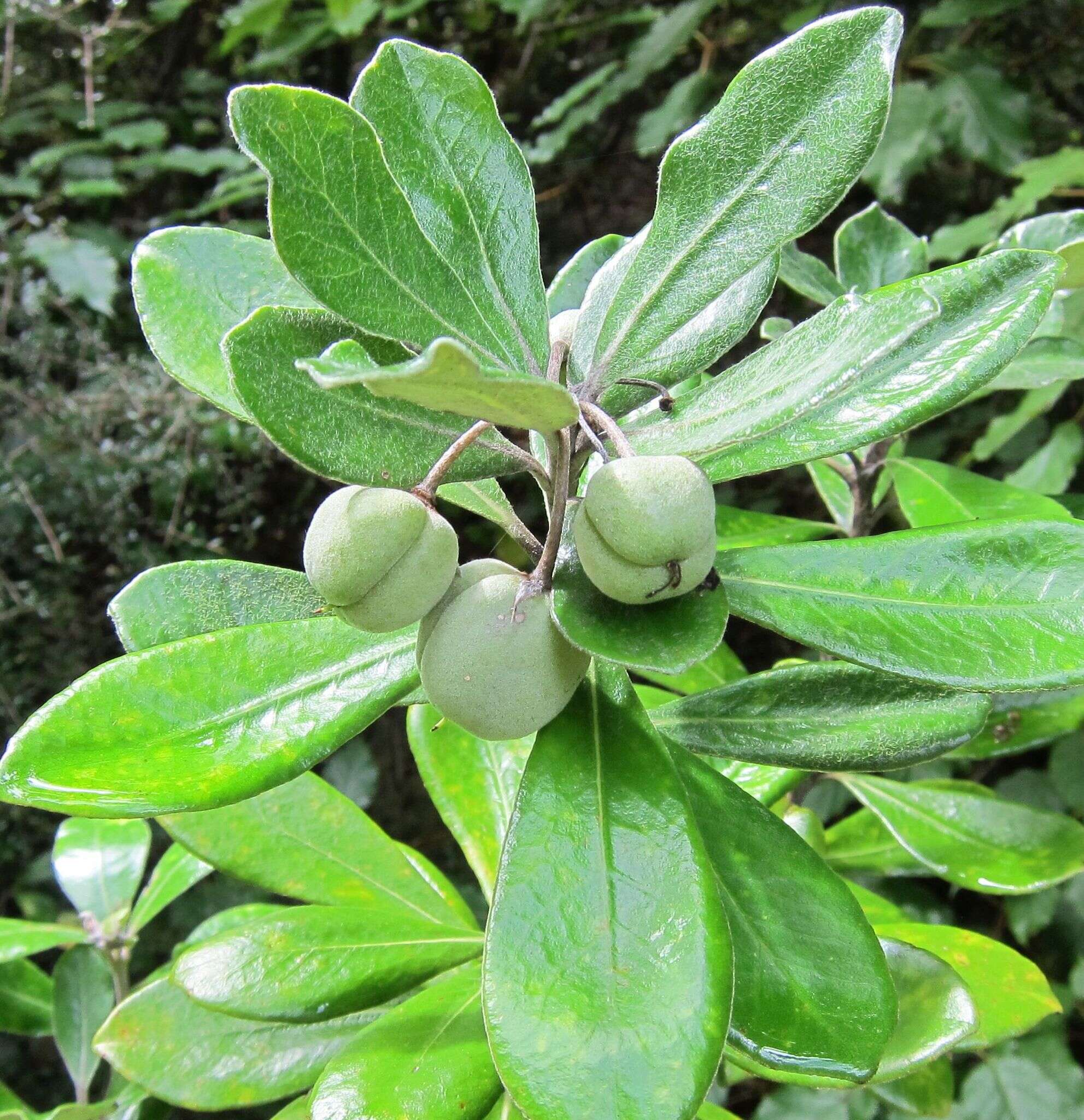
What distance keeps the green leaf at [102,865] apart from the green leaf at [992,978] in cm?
96

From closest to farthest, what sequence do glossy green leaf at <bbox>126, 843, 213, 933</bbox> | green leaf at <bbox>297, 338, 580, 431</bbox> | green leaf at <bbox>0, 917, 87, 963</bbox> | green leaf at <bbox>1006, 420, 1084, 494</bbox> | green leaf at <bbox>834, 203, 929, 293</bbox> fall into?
green leaf at <bbox>297, 338, 580, 431</bbox> < green leaf at <bbox>834, 203, 929, 293</bbox> < green leaf at <bbox>0, 917, 87, 963</bbox> < glossy green leaf at <bbox>126, 843, 213, 933</bbox> < green leaf at <bbox>1006, 420, 1084, 494</bbox>

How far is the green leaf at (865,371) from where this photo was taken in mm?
528

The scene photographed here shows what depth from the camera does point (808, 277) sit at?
37.7 inches

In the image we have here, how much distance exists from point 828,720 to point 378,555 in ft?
1.19

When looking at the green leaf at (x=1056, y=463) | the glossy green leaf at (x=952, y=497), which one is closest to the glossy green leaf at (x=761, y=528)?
the glossy green leaf at (x=952, y=497)

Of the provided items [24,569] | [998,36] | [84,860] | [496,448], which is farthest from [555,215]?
[496,448]

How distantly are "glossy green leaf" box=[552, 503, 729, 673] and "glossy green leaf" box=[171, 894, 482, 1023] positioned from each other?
1.32 ft

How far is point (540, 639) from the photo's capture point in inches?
22.4

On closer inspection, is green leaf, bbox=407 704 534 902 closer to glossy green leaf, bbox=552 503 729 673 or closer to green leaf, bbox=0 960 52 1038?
glossy green leaf, bbox=552 503 729 673

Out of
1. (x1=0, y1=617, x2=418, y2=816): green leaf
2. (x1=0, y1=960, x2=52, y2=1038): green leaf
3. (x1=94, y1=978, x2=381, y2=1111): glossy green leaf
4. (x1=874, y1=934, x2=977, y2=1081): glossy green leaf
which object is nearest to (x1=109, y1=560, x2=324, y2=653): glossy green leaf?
(x1=0, y1=617, x2=418, y2=816): green leaf

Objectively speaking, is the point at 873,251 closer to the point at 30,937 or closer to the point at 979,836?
the point at 979,836

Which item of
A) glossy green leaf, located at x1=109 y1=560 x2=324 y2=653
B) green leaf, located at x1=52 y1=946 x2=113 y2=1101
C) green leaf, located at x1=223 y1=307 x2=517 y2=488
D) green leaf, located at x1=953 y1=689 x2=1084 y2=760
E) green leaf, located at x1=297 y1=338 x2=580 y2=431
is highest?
green leaf, located at x1=297 y1=338 x2=580 y2=431

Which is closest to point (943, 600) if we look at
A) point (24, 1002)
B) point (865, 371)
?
point (865, 371)

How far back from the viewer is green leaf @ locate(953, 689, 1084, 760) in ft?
3.46
